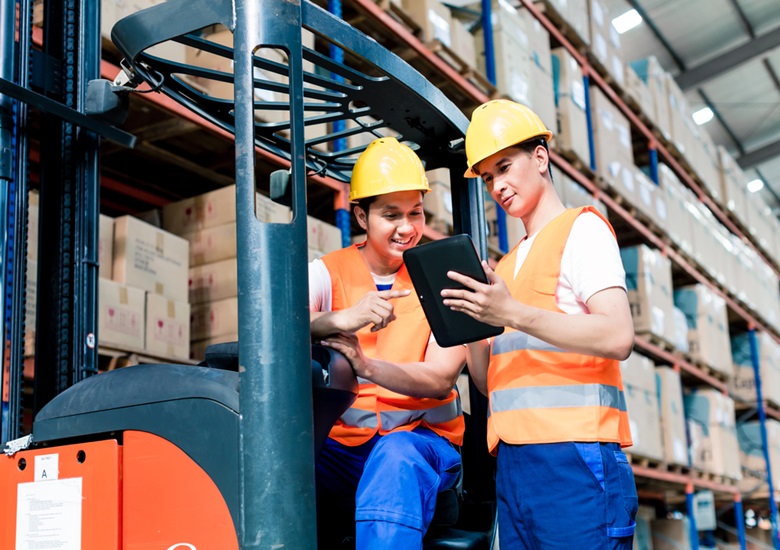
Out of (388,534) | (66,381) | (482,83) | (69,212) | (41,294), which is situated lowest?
(388,534)

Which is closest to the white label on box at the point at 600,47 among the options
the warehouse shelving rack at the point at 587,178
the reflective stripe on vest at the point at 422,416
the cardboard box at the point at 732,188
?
the warehouse shelving rack at the point at 587,178

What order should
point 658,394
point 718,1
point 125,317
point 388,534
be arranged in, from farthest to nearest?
1. point 718,1
2. point 658,394
3. point 125,317
4. point 388,534

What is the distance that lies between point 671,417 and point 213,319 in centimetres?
476

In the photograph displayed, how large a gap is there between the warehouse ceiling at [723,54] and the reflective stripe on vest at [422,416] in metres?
11.5

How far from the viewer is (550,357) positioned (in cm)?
202

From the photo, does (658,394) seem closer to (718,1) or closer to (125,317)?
(125,317)

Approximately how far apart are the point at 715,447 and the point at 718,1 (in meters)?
7.76

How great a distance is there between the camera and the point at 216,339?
12.6 ft

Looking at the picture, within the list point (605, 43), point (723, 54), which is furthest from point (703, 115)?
point (605, 43)

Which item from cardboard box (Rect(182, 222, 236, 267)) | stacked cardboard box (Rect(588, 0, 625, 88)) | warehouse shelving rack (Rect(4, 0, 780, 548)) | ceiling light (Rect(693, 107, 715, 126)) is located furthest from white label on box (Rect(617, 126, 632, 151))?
ceiling light (Rect(693, 107, 715, 126))

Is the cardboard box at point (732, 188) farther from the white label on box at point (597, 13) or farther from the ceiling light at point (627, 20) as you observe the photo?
the white label on box at point (597, 13)

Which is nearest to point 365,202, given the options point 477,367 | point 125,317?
point 477,367

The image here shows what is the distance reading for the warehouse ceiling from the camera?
44.4ft

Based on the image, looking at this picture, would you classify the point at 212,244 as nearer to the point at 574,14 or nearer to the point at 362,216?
the point at 362,216
